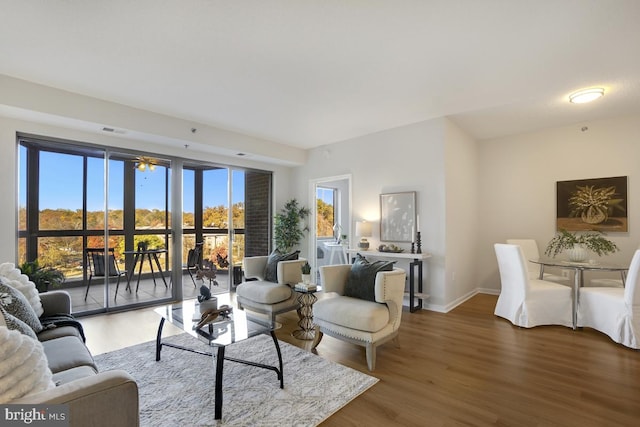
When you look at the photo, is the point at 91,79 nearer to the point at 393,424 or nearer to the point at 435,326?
the point at 393,424

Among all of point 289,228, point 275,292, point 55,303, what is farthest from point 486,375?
point 289,228

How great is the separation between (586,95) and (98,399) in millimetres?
5112

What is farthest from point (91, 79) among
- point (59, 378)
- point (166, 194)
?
point (59, 378)

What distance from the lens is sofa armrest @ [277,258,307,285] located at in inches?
153

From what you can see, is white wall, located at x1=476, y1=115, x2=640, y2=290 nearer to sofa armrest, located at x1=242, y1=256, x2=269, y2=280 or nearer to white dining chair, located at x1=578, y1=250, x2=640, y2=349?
white dining chair, located at x1=578, y1=250, x2=640, y2=349

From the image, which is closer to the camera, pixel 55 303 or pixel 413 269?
pixel 55 303

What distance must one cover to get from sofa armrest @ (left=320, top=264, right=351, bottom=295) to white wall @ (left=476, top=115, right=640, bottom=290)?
11.5ft

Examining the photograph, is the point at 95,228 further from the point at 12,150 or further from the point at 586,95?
the point at 586,95

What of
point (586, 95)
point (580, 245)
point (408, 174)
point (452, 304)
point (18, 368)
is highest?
point (586, 95)

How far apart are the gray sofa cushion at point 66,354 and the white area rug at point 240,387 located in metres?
0.53

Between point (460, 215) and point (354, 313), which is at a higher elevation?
point (460, 215)

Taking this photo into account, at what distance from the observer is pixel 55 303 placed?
2.62m

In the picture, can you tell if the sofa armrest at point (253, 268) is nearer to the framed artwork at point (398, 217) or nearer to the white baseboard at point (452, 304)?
the framed artwork at point (398, 217)

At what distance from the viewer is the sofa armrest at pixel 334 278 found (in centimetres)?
325
